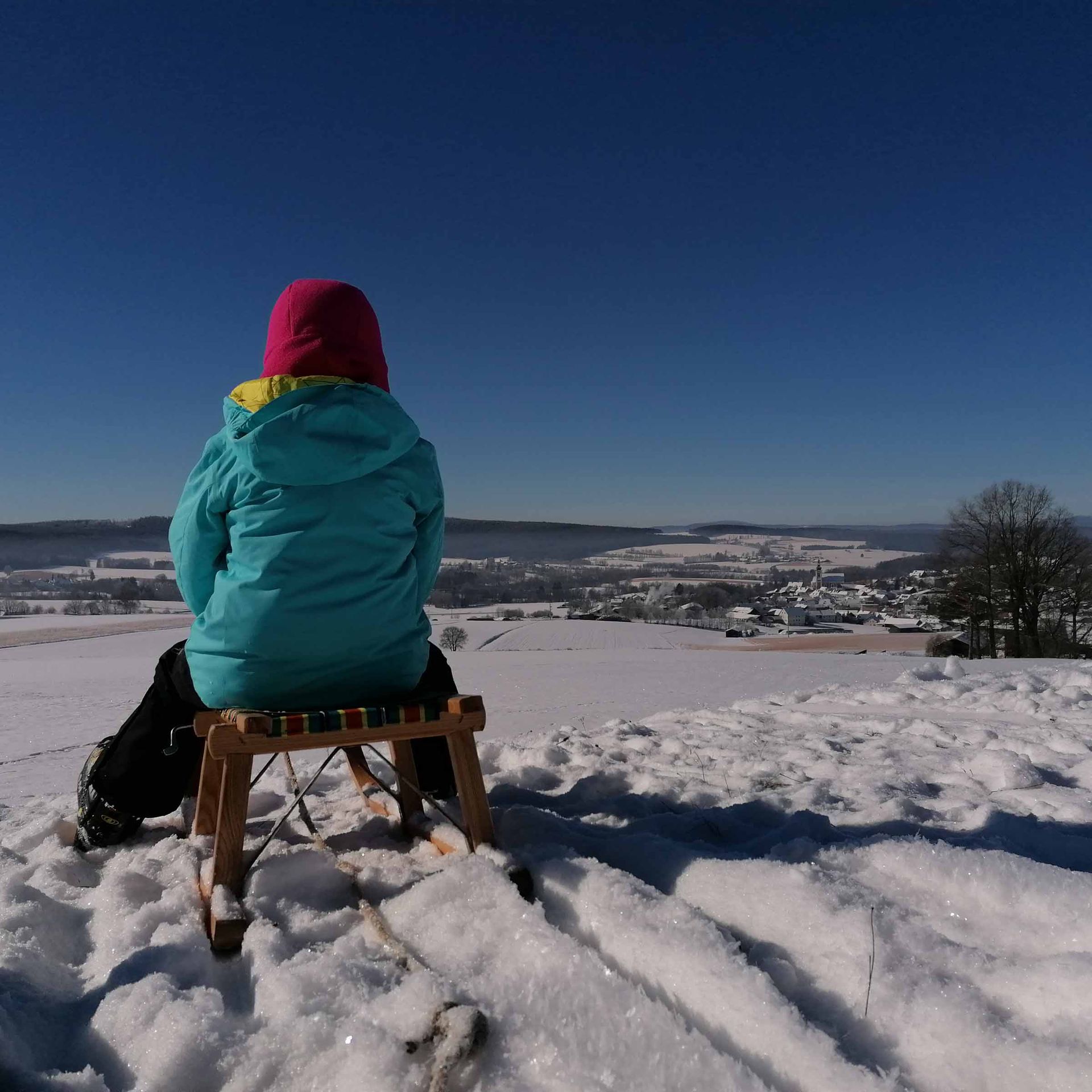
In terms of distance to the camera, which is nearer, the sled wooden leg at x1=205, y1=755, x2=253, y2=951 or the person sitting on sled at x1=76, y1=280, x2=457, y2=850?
the sled wooden leg at x1=205, y1=755, x2=253, y2=951

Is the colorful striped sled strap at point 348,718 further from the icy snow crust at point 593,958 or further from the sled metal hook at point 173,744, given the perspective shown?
the sled metal hook at point 173,744

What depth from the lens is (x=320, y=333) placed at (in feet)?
7.64

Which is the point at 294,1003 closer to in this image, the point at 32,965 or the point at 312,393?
the point at 32,965

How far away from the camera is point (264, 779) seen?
3.79 meters

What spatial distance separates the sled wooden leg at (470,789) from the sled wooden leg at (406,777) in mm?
403

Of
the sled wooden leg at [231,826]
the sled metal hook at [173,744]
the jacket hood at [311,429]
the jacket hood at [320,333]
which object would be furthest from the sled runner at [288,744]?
the jacket hood at [320,333]

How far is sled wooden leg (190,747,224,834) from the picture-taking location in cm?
254

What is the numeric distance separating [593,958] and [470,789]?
788mm

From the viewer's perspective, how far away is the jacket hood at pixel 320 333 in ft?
7.60

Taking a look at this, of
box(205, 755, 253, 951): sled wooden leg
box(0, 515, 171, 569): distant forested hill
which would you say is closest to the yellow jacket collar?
box(205, 755, 253, 951): sled wooden leg

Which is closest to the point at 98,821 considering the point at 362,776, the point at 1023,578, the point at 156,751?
the point at 156,751

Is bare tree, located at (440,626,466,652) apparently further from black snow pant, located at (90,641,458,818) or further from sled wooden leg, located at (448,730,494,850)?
sled wooden leg, located at (448,730,494,850)

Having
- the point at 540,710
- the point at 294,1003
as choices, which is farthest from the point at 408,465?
the point at 540,710

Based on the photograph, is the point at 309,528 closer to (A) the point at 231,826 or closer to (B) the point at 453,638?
(A) the point at 231,826
